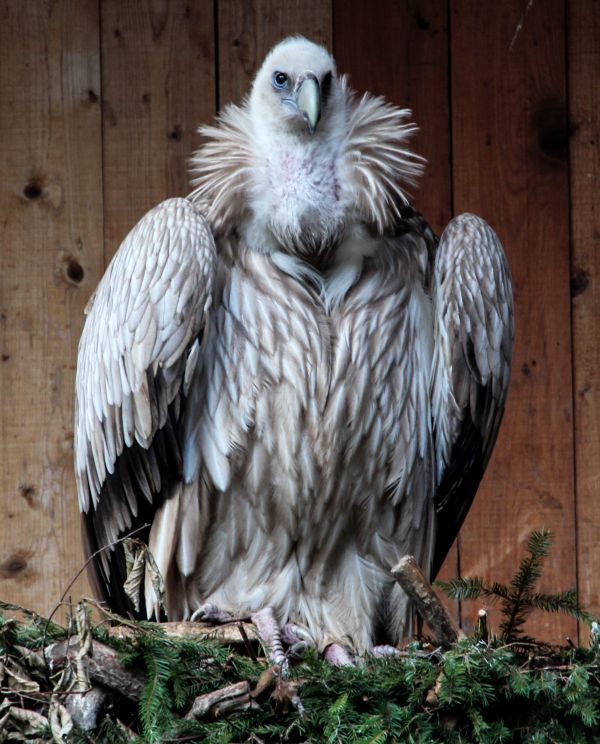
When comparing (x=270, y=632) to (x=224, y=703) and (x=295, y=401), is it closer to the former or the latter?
(x=295, y=401)

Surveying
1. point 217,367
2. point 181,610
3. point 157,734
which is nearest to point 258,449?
point 217,367

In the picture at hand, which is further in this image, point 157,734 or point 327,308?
point 327,308

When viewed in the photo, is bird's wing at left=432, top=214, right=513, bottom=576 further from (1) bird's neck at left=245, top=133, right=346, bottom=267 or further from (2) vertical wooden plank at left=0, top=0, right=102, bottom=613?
(2) vertical wooden plank at left=0, top=0, right=102, bottom=613

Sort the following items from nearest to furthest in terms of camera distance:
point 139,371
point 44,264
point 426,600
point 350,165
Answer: point 426,600
point 139,371
point 350,165
point 44,264

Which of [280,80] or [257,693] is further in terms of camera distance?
[280,80]

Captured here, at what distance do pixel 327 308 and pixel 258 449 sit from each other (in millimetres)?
388

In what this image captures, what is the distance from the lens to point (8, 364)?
462 centimetres

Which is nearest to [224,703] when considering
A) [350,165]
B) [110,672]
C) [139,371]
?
[110,672]

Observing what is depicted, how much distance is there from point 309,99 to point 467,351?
737 millimetres

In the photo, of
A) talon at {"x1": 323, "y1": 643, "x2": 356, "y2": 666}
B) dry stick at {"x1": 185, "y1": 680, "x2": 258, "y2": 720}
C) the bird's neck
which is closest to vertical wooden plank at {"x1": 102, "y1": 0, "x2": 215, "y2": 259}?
the bird's neck

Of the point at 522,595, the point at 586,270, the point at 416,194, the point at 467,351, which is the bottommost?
the point at 522,595

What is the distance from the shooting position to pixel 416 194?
471cm

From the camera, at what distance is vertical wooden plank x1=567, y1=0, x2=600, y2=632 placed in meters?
4.62

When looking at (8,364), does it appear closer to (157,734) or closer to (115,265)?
(115,265)
